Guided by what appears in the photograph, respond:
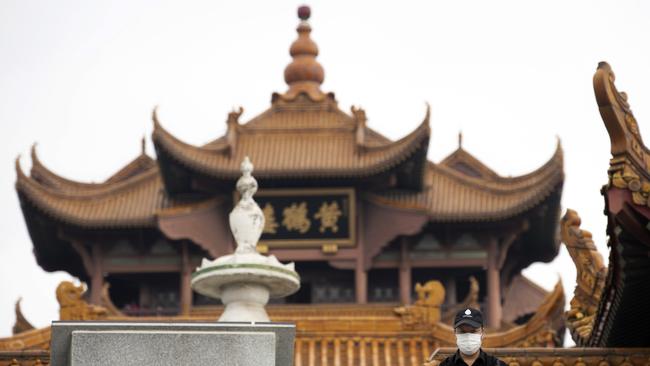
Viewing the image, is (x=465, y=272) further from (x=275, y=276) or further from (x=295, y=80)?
(x=275, y=276)

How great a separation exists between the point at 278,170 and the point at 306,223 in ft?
4.42

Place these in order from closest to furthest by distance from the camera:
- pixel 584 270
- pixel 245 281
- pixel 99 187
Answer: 1. pixel 584 270
2. pixel 245 281
3. pixel 99 187

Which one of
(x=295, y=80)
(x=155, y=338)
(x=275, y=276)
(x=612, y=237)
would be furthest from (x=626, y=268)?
(x=295, y=80)

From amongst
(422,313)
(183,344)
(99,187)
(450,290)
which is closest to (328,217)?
(450,290)

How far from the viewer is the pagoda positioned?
41594mm

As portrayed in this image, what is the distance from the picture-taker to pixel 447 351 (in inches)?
593

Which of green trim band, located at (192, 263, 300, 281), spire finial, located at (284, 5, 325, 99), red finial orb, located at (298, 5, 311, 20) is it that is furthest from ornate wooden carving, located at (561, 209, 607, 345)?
red finial orb, located at (298, 5, 311, 20)

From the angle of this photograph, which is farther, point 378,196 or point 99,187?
point 99,187

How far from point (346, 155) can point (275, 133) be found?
1920 millimetres

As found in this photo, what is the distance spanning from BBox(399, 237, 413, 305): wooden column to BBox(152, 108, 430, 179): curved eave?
80.5 inches

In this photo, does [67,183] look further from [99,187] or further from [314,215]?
[314,215]

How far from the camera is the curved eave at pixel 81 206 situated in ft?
140

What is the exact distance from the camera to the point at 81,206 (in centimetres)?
4347

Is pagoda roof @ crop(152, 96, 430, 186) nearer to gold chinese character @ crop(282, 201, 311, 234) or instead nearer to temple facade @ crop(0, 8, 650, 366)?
temple facade @ crop(0, 8, 650, 366)
